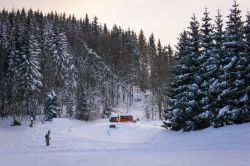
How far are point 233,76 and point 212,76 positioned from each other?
291 cm

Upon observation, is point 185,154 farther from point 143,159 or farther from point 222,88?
point 222,88

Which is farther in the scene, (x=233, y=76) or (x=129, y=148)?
(x=233, y=76)

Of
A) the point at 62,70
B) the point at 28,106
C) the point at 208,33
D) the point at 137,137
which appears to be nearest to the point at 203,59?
the point at 208,33

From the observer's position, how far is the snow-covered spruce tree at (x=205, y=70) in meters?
29.8

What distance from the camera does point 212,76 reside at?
30.1 meters

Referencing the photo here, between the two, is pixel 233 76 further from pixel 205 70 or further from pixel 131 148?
pixel 131 148

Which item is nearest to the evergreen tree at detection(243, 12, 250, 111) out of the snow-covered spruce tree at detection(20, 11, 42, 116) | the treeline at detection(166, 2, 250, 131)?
the treeline at detection(166, 2, 250, 131)

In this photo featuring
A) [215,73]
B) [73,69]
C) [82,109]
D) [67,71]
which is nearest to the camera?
[215,73]

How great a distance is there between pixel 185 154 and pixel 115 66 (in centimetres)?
8836

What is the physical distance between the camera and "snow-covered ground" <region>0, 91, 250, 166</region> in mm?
18203

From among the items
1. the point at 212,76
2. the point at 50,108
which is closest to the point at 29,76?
the point at 50,108

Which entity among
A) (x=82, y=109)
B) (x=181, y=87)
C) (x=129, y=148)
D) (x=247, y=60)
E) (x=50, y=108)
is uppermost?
(x=247, y=60)

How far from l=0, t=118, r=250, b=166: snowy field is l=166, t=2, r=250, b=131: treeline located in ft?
4.32

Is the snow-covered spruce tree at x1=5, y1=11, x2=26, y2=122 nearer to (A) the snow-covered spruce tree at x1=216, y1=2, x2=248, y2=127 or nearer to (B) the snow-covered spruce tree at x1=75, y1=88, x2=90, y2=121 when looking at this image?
(B) the snow-covered spruce tree at x1=75, y1=88, x2=90, y2=121
